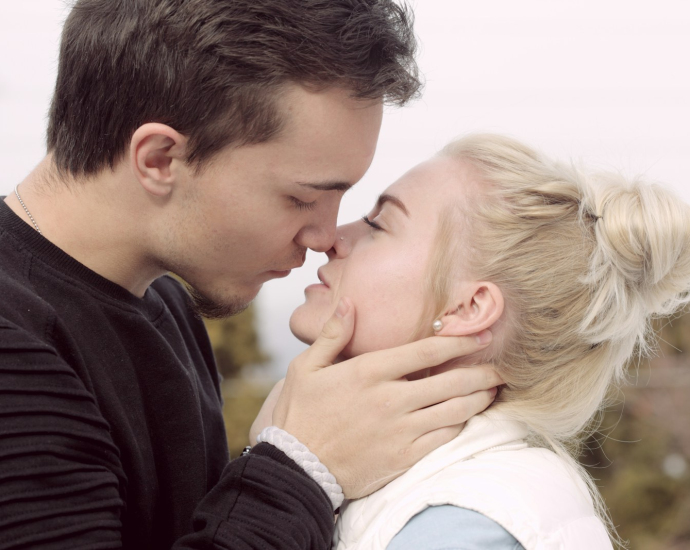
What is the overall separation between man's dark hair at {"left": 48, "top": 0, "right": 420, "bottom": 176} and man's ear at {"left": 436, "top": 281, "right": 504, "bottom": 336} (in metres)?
0.61

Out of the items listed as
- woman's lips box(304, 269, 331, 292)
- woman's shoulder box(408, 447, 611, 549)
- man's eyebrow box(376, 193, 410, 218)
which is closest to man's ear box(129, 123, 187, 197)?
woman's lips box(304, 269, 331, 292)

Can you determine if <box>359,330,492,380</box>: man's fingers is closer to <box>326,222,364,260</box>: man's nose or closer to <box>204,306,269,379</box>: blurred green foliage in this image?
<box>326,222,364,260</box>: man's nose

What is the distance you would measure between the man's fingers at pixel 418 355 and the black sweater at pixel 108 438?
35 centimetres

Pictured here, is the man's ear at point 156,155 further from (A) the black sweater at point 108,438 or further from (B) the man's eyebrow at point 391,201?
(B) the man's eyebrow at point 391,201

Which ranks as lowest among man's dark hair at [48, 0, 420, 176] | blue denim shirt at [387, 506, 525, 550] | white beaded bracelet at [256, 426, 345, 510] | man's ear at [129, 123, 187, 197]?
blue denim shirt at [387, 506, 525, 550]

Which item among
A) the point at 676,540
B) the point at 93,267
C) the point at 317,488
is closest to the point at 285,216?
the point at 93,267

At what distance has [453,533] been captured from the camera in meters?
1.53

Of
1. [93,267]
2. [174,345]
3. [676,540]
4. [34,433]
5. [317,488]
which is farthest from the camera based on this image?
[676,540]

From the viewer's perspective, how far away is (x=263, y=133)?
192 cm

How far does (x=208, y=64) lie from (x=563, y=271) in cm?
113

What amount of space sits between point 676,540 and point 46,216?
5551 millimetres

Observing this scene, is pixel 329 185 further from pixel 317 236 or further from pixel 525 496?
pixel 525 496

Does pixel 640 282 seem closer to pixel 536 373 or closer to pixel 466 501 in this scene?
pixel 536 373

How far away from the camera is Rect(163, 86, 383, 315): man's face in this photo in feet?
6.32
